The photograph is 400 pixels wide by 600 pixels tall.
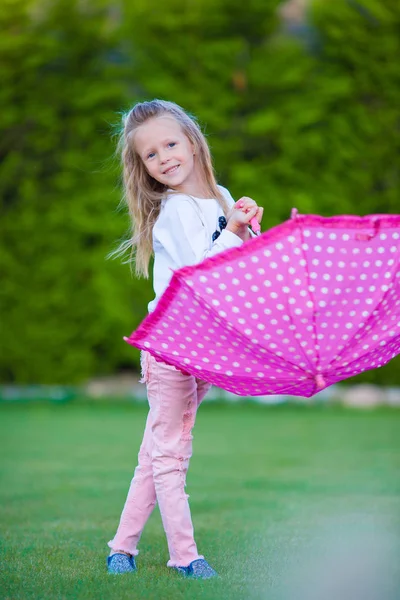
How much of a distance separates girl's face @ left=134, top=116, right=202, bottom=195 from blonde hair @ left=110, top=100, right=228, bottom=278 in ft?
0.10

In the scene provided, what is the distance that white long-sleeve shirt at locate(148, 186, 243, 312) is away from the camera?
3.50 metres

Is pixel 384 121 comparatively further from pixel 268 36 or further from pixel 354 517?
pixel 354 517

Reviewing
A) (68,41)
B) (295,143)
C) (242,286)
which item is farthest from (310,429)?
(242,286)

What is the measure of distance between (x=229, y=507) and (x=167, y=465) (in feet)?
5.51

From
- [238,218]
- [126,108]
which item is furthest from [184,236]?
[126,108]

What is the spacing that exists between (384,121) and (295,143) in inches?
35.0

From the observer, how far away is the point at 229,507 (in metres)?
5.25

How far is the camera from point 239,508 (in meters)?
5.21

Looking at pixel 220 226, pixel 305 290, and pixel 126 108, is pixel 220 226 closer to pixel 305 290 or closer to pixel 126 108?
pixel 305 290

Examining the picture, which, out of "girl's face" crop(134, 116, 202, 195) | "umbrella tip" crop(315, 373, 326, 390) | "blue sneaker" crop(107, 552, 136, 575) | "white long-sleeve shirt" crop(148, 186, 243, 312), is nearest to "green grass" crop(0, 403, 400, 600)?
"blue sneaker" crop(107, 552, 136, 575)

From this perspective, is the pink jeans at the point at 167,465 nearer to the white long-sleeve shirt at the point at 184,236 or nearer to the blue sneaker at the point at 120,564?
the blue sneaker at the point at 120,564

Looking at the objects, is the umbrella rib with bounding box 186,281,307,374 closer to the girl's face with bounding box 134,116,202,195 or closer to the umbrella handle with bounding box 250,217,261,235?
the umbrella handle with bounding box 250,217,261,235

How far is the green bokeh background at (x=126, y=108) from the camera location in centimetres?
1052

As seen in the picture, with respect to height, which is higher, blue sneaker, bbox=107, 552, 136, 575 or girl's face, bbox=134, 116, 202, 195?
girl's face, bbox=134, 116, 202, 195
